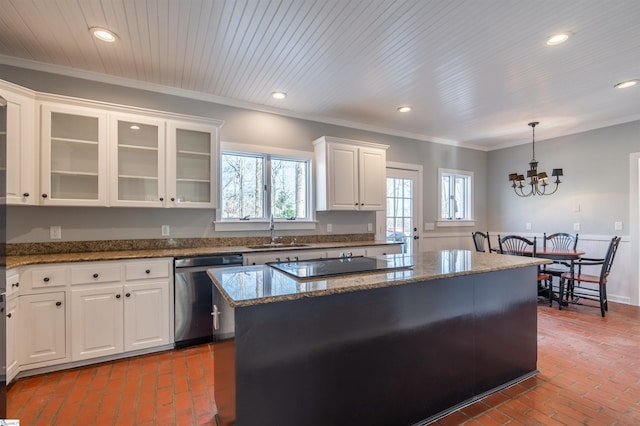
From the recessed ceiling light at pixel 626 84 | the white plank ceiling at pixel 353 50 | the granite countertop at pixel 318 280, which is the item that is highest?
the white plank ceiling at pixel 353 50

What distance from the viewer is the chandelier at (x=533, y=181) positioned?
15.1 feet

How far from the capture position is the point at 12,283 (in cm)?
221

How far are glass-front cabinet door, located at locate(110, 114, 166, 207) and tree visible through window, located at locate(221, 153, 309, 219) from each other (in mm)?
765

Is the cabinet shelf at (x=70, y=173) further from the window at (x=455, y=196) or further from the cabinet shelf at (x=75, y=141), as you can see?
the window at (x=455, y=196)

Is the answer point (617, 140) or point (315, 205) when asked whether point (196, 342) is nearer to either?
point (315, 205)

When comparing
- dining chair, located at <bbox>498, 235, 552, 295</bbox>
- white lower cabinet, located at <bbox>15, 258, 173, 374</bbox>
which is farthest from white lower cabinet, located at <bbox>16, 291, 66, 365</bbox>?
dining chair, located at <bbox>498, 235, 552, 295</bbox>

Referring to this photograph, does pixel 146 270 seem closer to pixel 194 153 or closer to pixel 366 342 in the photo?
pixel 194 153

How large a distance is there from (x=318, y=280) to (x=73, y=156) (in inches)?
106

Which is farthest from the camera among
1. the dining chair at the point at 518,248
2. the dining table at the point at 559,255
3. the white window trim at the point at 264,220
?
the dining chair at the point at 518,248

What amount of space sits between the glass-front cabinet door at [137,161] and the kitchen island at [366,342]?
1.71 meters

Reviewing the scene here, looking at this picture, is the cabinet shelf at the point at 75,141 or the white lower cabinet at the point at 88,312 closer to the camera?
the white lower cabinet at the point at 88,312

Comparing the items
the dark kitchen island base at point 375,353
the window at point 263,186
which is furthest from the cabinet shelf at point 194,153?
the dark kitchen island base at point 375,353

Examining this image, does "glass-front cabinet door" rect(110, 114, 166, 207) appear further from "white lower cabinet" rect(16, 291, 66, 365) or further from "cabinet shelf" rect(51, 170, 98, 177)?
"white lower cabinet" rect(16, 291, 66, 365)

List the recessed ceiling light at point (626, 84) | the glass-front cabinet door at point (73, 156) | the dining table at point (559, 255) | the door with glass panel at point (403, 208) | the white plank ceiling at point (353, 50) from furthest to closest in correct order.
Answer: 1. the door with glass panel at point (403, 208)
2. the dining table at point (559, 255)
3. the recessed ceiling light at point (626, 84)
4. the glass-front cabinet door at point (73, 156)
5. the white plank ceiling at point (353, 50)
